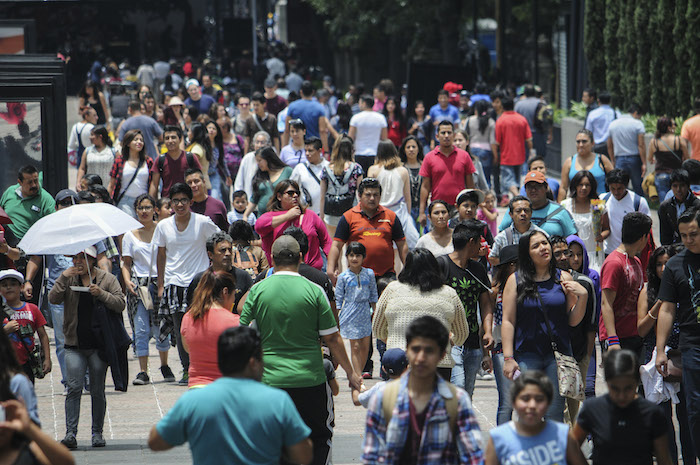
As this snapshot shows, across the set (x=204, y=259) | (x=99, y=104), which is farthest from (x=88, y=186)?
(x=99, y=104)

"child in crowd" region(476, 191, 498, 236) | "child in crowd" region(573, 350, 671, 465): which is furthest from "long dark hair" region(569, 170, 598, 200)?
"child in crowd" region(573, 350, 671, 465)

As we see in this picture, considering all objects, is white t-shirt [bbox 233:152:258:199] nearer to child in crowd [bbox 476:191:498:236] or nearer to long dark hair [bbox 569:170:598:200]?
child in crowd [bbox 476:191:498:236]

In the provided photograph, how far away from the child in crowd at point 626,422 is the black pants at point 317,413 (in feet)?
6.17

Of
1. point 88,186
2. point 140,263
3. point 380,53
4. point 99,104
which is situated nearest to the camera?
point 140,263

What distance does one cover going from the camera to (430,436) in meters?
5.41

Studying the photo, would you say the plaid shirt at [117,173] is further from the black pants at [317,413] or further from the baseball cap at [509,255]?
the black pants at [317,413]

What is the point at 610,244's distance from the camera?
37.3 ft

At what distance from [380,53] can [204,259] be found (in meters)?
36.0

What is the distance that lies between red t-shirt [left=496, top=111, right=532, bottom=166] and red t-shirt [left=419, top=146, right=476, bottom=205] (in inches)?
211

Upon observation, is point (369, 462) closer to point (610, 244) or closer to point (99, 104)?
point (610, 244)

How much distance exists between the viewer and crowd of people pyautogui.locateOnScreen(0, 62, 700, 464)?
5430 millimetres

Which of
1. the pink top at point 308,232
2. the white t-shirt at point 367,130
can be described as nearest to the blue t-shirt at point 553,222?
the pink top at point 308,232

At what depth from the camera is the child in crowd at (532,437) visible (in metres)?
5.48

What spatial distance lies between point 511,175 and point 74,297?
1150cm
